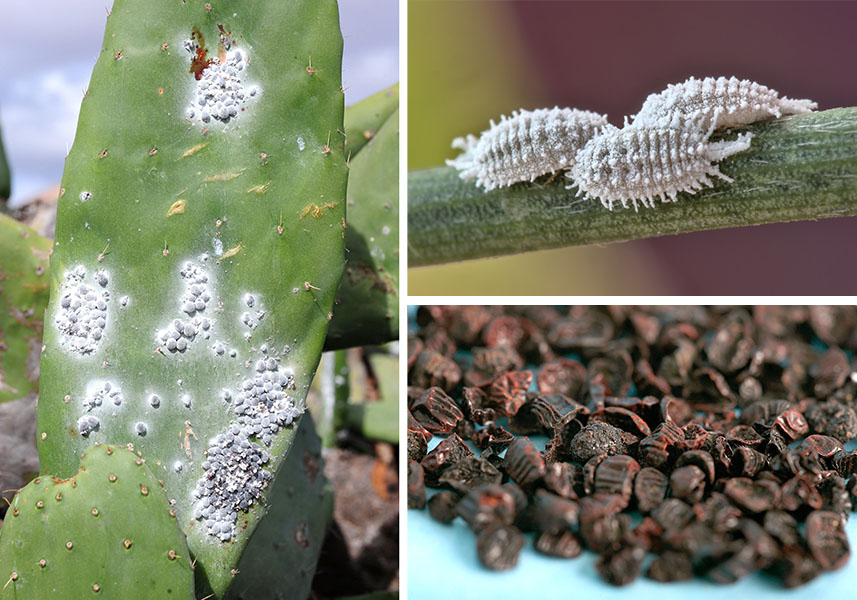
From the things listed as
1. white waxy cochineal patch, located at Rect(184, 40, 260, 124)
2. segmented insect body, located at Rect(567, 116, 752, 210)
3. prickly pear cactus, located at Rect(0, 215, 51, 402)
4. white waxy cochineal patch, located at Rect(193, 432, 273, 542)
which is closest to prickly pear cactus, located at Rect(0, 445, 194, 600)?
white waxy cochineal patch, located at Rect(193, 432, 273, 542)

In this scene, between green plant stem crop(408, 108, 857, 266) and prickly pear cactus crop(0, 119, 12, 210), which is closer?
green plant stem crop(408, 108, 857, 266)

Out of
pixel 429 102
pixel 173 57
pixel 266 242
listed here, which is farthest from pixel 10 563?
pixel 429 102

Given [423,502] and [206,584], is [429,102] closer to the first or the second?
[423,502]

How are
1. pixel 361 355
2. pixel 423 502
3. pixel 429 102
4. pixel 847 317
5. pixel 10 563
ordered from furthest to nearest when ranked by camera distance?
1. pixel 361 355
2. pixel 847 317
3. pixel 429 102
4. pixel 423 502
5. pixel 10 563

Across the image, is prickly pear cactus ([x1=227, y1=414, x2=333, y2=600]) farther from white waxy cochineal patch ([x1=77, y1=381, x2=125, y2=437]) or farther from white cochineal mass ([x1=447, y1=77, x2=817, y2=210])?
white cochineal mass ([x1=447, y1=77, x2=817, y2=210])

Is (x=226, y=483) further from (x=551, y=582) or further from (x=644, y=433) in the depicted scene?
(x=644, y=433)

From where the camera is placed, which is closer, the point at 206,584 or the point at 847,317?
the point at 206,584

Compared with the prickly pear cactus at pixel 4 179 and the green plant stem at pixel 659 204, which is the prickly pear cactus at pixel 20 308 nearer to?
the green plant stem at pixel 659 204
